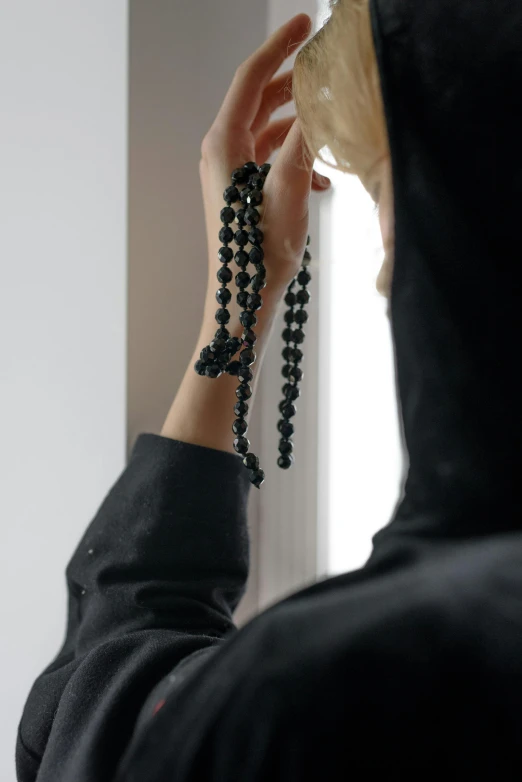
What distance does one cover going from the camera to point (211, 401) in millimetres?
613

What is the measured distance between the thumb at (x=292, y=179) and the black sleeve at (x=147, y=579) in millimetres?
224

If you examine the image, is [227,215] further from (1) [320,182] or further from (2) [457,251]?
(2) [457,251]

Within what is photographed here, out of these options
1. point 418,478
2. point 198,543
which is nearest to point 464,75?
point 418,478

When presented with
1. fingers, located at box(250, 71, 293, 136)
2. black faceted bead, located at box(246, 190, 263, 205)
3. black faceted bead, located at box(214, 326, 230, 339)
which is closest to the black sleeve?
black faceted bead, located at box(214, 326, 230, 339)

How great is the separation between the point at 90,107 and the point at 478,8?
1.70 ft

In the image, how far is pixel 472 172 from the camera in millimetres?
356

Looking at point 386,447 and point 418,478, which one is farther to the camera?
point 386,447

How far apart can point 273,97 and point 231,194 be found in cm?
15

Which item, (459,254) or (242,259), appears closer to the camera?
(459,254)

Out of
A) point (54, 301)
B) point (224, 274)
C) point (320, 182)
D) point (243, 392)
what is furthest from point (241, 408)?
point (54, 301)

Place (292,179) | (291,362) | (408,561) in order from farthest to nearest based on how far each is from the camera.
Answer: (291,362), (292,179), (408,561)

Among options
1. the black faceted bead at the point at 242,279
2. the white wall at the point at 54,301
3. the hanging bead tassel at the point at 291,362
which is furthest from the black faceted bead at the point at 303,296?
the white wall at the point at 54,301

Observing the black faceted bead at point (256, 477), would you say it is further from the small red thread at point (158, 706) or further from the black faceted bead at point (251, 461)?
the small red thread at point (158, 706)

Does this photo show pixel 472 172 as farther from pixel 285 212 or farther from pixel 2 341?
pixel 2 341
